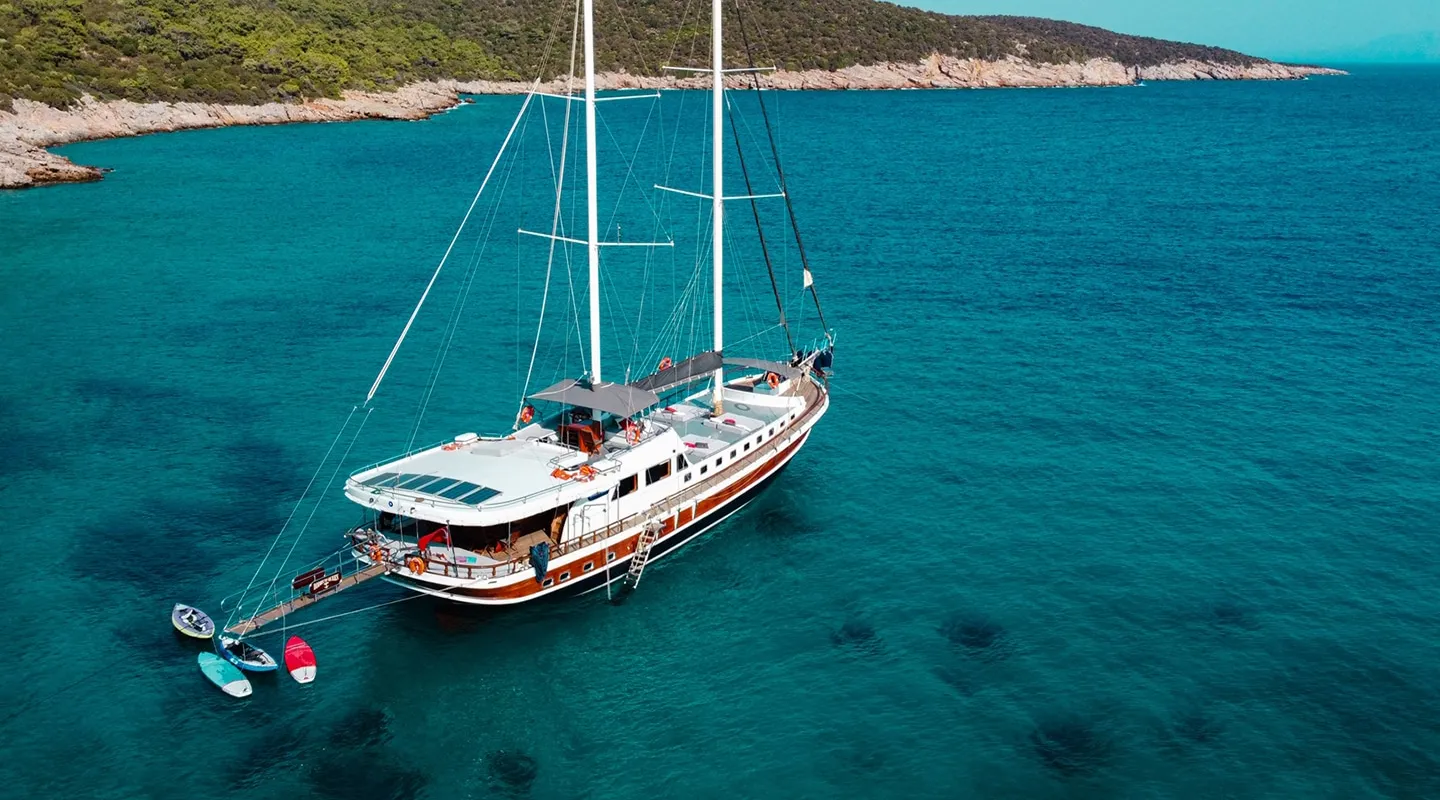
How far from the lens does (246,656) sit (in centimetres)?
3634

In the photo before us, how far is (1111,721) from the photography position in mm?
34844

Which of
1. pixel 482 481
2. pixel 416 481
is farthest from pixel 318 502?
pixel 482 481

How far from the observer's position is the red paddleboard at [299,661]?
35.9m

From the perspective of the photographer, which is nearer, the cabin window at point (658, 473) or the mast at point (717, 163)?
the cabin window at point (658, 473)

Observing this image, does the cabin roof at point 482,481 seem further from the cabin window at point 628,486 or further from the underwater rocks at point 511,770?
the underwater rocks at point 511,770

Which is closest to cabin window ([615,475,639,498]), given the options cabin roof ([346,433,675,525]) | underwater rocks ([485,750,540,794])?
cabin roof ([346,433,675,525])

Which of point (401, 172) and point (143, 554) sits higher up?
point (401, 172)

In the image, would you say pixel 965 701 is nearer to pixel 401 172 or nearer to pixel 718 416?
pixel 718 416

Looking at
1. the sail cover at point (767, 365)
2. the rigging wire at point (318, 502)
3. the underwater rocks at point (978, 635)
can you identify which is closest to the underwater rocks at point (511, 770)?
the rigging wire at point (318, 502)

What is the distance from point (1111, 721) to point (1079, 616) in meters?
6.44

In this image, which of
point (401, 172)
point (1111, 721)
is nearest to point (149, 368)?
point (1111, 721)

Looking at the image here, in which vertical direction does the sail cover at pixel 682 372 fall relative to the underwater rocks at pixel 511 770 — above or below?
above

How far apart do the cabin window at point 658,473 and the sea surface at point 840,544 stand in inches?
147

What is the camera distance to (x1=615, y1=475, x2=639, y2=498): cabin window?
42.5m
